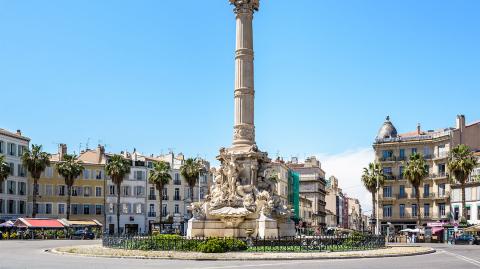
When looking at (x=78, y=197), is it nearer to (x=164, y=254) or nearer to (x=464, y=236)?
A: (x=464, y=236)

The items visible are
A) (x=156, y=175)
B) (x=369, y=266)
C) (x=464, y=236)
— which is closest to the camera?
(x=369, y=266)

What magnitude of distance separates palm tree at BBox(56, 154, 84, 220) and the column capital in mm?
→ 47007

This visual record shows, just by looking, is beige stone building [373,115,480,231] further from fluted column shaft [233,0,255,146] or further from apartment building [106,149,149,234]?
fluted column shaft [233,0,255,146]

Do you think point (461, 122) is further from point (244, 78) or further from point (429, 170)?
point (244, 78)

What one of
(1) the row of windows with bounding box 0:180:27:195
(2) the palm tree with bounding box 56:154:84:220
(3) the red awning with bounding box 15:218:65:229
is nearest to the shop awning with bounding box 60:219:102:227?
(3) the red awning with bounding box 15:218:65:229

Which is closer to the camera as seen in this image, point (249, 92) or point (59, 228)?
point (249, 92)

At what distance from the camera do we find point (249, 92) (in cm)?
4200

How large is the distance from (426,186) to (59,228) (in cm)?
4581

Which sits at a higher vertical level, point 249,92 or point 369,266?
point 249,92

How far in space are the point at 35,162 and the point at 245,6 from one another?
46075mm

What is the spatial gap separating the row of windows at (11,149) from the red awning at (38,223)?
514 inches

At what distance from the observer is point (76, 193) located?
9100cm

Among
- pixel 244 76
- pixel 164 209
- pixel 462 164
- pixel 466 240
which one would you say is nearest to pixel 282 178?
pixel 164 209

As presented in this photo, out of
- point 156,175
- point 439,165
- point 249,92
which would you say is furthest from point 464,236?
point 156,175
